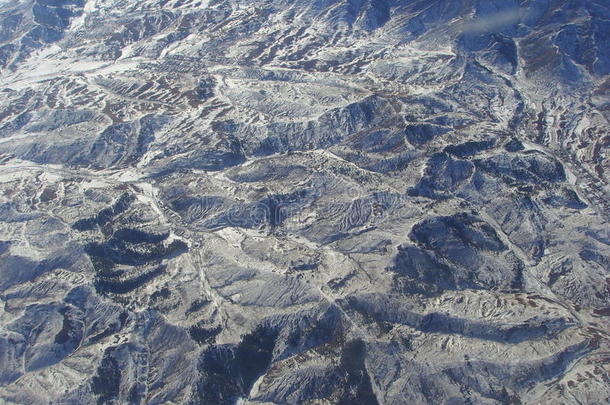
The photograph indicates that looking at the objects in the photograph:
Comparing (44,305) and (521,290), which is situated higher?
(44,305)

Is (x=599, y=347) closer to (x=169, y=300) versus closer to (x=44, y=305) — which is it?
(x=169, y=300)

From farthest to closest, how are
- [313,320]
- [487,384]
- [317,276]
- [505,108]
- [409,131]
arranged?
[505,108] → [409,131] → [317,276] → [313,320] → [487,384]

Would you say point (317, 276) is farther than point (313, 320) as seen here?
Yes

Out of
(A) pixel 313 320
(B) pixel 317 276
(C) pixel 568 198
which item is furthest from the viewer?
A: (C) pixel 568 198

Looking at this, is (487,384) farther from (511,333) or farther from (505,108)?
(505,108)

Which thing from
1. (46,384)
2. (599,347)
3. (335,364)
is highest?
(46,384)

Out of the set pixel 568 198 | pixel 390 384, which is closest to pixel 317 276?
pixel 390 384
